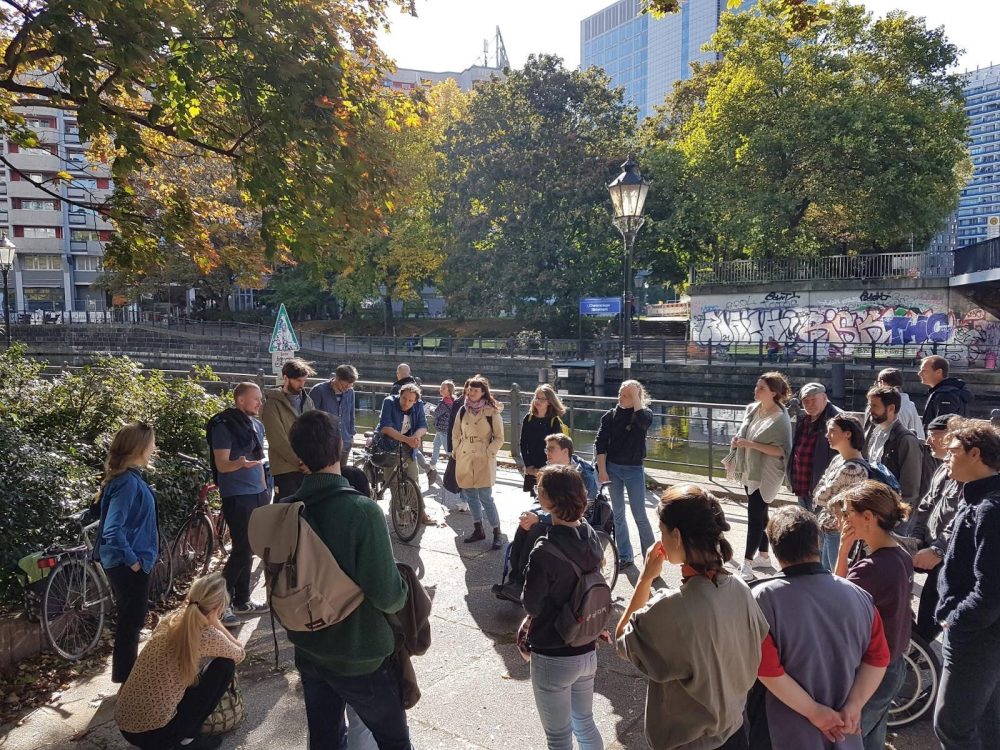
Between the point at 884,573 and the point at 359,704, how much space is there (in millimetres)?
2025

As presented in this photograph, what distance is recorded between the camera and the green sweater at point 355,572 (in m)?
2.51

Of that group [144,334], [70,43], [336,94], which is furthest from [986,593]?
[144,334]

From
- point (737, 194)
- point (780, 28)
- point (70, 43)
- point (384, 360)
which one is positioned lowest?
point (384, 360)

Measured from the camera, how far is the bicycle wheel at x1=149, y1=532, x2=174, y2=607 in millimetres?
5445

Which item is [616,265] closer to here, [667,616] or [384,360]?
A: [384,360]

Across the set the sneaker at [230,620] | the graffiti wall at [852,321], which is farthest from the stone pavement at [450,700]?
the graffiti wall at [852,321]

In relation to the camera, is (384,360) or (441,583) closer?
(441,583)

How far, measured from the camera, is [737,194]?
3275 centimetres

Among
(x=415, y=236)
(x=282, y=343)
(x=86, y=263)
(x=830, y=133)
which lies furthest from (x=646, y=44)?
(x=282, y=343)

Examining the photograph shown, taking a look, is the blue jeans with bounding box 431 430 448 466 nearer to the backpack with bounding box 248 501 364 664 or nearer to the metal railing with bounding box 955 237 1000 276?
the backpack with bounding box 248 501 364 664

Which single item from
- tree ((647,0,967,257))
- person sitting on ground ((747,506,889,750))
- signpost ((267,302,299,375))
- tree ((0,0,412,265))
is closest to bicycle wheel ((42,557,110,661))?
tree ((0,0,412,265))

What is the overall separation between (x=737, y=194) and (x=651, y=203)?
439 centimetres

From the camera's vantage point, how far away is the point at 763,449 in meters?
5.67

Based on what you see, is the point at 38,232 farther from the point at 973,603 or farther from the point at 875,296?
the point at 973,603
